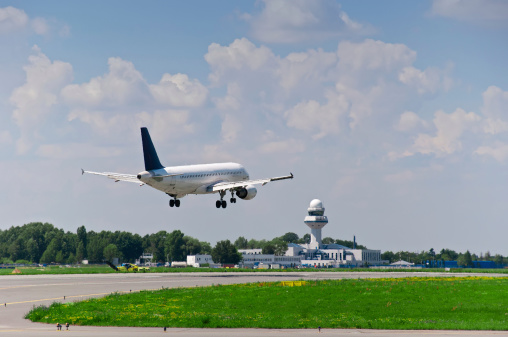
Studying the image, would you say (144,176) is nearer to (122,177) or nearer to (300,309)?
(122,177)

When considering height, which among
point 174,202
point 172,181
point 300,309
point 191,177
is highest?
point 191,177

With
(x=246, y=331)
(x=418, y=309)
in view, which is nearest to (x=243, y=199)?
(x=418, y=309)

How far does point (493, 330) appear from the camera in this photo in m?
36.0

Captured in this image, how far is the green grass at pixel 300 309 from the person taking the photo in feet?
128

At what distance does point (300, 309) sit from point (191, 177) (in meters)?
49.9

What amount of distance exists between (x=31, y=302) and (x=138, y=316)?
46.1ft

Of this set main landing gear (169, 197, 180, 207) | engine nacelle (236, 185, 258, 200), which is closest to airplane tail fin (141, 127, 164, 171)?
main landing gear (169, 197, 180, 207)

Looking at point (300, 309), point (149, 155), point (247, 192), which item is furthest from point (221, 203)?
point (300, 309)

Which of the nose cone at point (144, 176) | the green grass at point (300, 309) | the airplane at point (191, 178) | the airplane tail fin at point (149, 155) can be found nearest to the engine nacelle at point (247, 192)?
the airplane at point (191, 178)

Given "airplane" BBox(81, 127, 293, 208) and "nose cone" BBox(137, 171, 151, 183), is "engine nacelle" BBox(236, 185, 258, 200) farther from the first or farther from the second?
"nose cone" BBox(137, 171, 151, 183)

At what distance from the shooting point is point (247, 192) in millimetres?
97938

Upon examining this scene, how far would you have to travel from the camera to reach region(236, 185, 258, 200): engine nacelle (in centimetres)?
9794

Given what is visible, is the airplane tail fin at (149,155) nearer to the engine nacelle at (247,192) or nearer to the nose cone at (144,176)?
the nose cone at (144,176)

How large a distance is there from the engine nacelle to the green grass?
39.9 m
